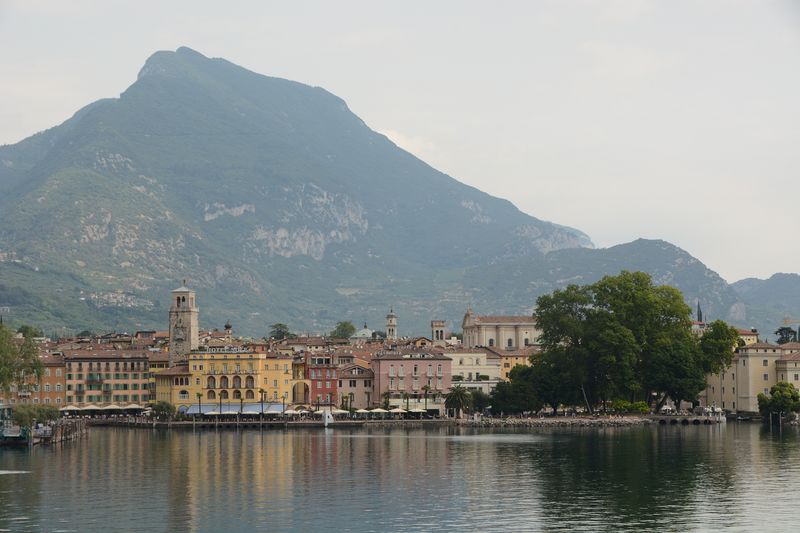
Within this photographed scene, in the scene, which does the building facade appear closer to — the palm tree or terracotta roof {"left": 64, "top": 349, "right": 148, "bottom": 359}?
terracotta roof {"left": 64, "top": 349, "right": 148, "bottom": 359}

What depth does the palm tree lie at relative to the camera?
147000mm

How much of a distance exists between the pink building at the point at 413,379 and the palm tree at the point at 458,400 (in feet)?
14.3

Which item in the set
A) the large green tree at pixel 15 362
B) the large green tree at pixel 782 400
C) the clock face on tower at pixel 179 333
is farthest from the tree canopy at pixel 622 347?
the large green tree at pixel 15 362

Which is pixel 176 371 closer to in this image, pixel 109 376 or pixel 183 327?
Answer: pixel 109 376

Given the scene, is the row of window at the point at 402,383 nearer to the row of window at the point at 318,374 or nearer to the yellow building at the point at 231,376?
the row of window at the point at 318,374

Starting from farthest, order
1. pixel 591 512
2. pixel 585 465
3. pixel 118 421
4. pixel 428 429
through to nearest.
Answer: pixel 118 421 < pixel 428 429 < pixel 585 465 < pixel 591 512

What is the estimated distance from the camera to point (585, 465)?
88.6m

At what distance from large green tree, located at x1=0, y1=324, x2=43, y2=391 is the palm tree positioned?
1712 inches

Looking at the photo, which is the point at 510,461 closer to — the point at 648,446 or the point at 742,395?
the point at 648,446

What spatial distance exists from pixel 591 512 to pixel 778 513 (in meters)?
8.79

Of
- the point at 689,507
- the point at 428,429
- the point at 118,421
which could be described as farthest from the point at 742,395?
the point at 689,507

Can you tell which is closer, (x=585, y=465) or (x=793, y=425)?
(x=585, y=465)

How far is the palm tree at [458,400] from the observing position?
147000 millimetres

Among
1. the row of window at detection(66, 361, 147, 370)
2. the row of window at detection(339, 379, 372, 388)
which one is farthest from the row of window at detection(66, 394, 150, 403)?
the row of window at detection(339, 379, 372, 388)
